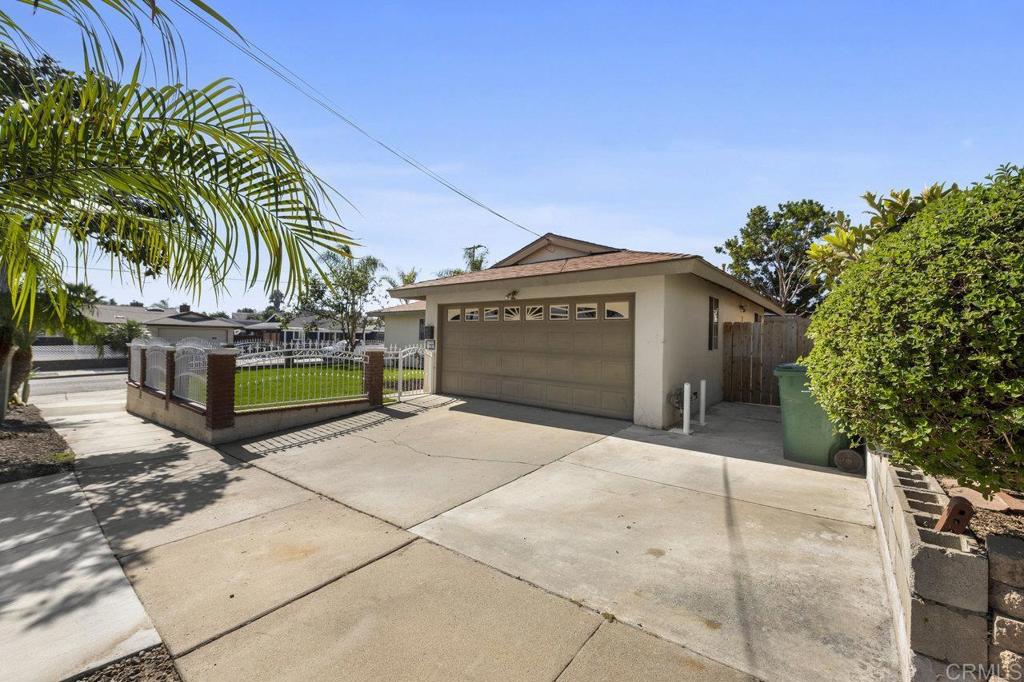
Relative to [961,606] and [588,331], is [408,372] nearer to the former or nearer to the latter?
[588,331]

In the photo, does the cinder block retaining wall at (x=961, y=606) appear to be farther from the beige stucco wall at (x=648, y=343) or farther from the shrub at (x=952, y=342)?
the beige stucco wall at (x=648, y=343)

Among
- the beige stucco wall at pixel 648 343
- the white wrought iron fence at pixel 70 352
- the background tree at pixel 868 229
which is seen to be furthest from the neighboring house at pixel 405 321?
the background tree at pixel 868 229

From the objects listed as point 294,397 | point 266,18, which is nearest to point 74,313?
point 294,397

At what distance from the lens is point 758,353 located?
1041 centimetres

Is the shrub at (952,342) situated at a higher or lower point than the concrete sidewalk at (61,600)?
higher

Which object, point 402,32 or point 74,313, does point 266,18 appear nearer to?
point 402,32

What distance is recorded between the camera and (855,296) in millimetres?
2533

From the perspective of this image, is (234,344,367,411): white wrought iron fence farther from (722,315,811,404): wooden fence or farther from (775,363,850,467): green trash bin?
(722,315,811,404): wooden fence

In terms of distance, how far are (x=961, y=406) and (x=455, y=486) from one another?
4.33 m

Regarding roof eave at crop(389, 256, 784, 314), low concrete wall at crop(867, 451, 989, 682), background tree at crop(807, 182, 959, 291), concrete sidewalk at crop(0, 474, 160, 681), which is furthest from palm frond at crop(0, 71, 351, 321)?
background tree at crop(807, 182, 959, 291)

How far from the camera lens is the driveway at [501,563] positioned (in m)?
2.30

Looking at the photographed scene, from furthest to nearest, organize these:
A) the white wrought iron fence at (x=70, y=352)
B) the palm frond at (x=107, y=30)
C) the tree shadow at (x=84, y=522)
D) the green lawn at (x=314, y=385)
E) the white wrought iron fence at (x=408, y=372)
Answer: the white wrought iron fence at (x=70, y=352) → the white wrought iron fence at (x=408, y=372) → the green lawn at (x=314, y=385) → the tree shadow at (x=84, y=522) → the palm frond at (x=107, y=30)

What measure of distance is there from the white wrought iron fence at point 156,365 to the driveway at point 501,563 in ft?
9.71

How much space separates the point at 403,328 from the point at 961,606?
23.5 meters
